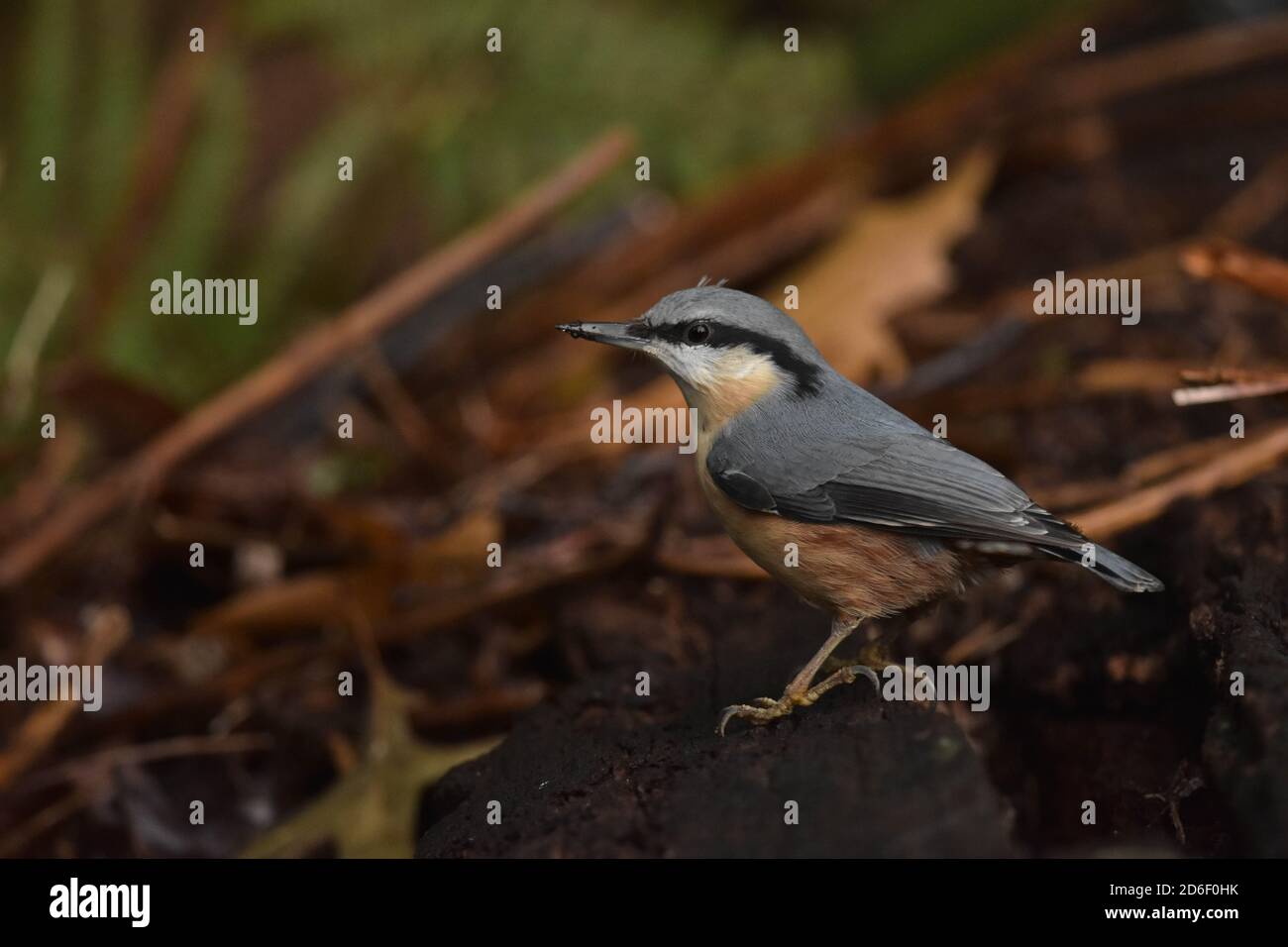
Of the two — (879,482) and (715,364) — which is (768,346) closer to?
(715,364)

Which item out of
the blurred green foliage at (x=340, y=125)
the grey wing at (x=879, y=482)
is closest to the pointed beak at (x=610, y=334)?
the grey wing at (x=879, y=482)

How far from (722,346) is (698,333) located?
6cm

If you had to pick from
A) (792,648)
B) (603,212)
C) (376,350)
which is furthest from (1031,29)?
(792,648)

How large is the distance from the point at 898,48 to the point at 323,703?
12.8 ft

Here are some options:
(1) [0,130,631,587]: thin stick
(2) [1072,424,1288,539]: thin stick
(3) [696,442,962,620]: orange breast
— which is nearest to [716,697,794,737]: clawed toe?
(3) [696,442,962,620]: orange breast

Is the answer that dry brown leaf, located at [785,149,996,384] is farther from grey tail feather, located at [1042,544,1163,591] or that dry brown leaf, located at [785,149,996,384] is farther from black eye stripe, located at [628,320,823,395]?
grey tail feather, located at [1042,544,1163,591]

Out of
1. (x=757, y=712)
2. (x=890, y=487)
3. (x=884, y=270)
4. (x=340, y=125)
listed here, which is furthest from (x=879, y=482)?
(x=340, y=125)

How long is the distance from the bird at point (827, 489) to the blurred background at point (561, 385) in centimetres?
19

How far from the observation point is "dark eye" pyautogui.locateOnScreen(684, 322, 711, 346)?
2.62 metres

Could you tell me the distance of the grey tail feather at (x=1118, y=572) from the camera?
2199 mm

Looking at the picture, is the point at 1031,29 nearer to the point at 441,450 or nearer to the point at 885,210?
the point at 885,210

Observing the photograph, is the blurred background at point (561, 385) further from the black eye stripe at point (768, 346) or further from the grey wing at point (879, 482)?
the black eye stripe at point (768, 346)

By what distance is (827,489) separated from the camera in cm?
244

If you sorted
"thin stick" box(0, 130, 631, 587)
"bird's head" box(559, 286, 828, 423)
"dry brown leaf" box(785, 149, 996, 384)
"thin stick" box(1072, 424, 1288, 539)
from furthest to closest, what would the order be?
"dry brown leaf" box(785, 149, 996, 384), "thin stick" box(0, 130, 631, 587), "thin stick" box(1072, 424, 1288, 539), "bird's head" box(559, 286, 828, 423)
